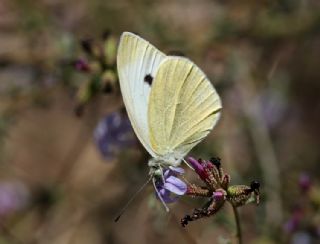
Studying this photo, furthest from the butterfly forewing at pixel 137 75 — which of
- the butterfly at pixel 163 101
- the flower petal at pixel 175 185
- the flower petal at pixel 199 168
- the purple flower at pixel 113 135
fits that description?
the purple flower at pixel 113 135

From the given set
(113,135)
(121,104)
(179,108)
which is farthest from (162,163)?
(121,104)

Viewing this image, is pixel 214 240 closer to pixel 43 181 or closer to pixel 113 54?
pixel 43 181

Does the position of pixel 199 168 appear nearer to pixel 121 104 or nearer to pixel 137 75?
pixel 137 75

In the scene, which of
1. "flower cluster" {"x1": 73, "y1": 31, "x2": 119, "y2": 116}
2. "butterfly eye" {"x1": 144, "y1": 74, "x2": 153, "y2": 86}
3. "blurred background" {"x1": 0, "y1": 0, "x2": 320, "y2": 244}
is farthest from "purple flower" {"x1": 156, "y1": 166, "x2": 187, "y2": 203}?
"blurred background" {"x1": 0, "y1": 0, "x2": 320, "y2": 244}

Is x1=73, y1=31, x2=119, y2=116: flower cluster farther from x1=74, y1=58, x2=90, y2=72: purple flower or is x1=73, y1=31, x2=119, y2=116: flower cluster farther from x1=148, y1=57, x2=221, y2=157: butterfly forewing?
x1=148, y1=57, x2=221, y2=157: butterfly forewing

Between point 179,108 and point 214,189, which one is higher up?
point 179,108
